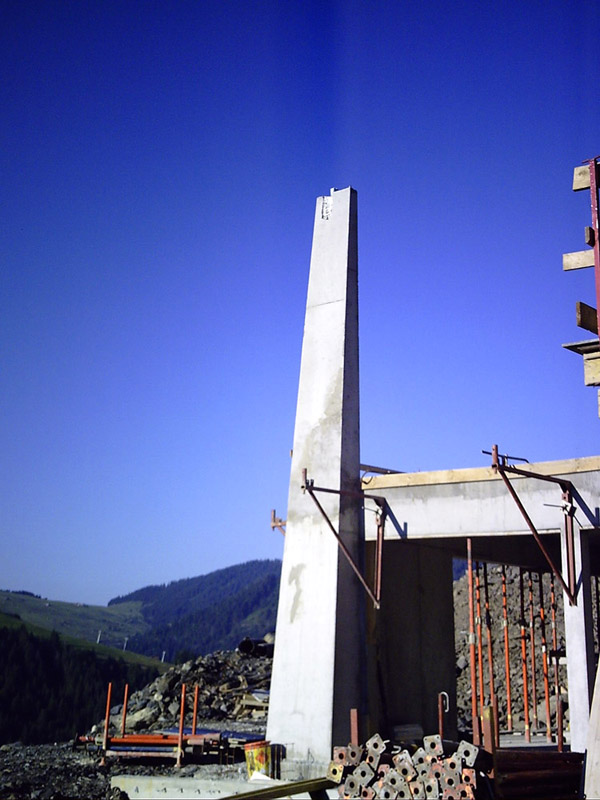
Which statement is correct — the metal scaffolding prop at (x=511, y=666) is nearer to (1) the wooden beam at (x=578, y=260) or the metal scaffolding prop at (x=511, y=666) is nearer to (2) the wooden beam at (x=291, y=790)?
(2) the wooden beam at (x=291, y=790)

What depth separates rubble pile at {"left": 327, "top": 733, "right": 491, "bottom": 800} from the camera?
11695mm

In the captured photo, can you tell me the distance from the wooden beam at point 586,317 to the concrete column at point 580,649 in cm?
645

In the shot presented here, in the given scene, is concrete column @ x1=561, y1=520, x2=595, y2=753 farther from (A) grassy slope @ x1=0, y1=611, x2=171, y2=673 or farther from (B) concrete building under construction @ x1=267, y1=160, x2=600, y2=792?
(A) grassy slope @ x1=0, y1=611, x2=171, y2=673

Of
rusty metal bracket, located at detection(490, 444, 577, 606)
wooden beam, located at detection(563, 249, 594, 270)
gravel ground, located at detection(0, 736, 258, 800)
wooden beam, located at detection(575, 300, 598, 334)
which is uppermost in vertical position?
wooden beam, located at detection(563, 249, 594, 270)

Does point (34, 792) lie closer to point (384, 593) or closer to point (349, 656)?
point (349, 656)

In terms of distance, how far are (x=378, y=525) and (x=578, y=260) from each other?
9197 mm

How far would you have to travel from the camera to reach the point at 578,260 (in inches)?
370

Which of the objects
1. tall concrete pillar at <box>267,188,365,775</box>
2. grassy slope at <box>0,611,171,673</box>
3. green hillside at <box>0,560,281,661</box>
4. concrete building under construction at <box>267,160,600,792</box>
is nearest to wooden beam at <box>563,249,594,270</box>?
concrete building under construction at <box>267,160,600,792</box>

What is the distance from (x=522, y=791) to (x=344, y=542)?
251 inches

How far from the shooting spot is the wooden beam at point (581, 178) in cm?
961

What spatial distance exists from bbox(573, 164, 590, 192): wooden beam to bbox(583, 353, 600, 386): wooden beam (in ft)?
6.12

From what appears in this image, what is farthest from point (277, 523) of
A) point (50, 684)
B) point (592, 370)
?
point (50, 684)

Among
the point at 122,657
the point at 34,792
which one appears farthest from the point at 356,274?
the point at 122,657

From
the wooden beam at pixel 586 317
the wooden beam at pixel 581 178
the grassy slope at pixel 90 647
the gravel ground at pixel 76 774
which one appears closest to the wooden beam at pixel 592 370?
the wooden beam at pixel 586 317
